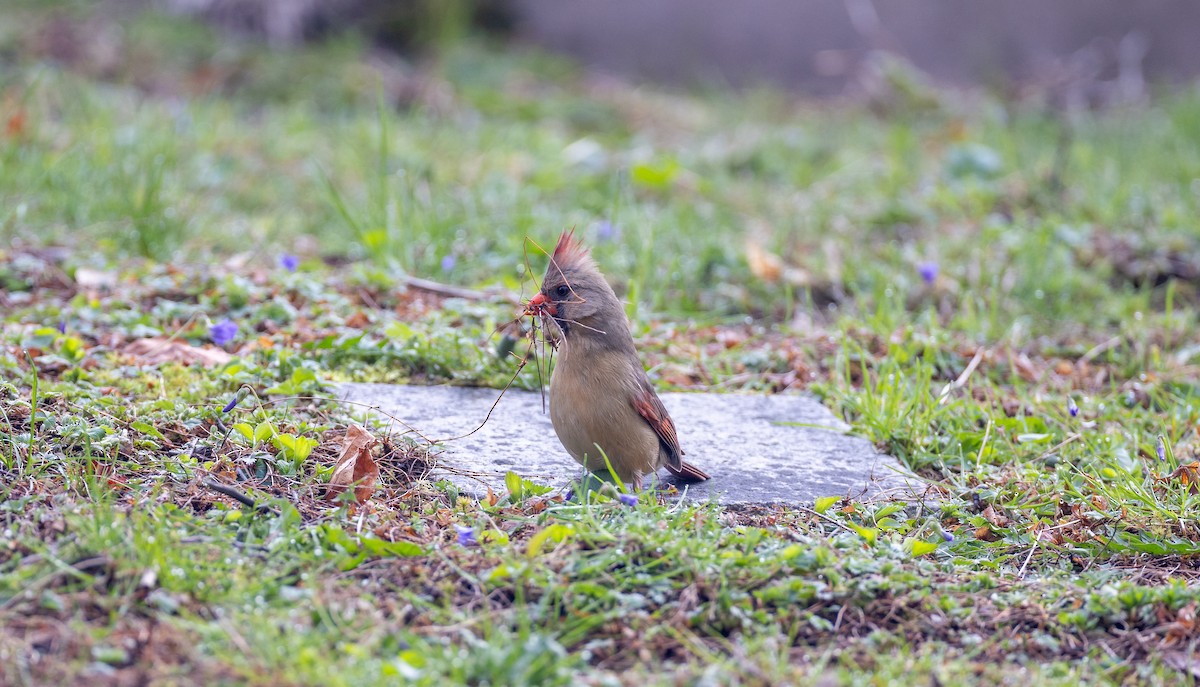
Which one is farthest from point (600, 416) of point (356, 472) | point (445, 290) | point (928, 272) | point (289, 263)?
point (928, 272)

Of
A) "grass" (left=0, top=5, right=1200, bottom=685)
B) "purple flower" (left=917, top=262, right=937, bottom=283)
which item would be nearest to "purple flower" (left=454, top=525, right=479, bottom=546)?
"grass" (left=0, top=5, right=1200, bottom=685)

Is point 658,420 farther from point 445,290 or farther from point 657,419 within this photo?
point 445,290

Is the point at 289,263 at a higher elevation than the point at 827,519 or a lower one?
higher

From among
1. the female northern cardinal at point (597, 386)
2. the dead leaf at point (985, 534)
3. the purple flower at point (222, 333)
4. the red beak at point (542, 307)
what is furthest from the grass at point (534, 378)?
the red beak at point (542, 307)

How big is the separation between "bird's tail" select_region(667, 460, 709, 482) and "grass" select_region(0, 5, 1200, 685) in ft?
0.83

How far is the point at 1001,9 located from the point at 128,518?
28.2ft

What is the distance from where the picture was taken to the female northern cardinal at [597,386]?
3158mm

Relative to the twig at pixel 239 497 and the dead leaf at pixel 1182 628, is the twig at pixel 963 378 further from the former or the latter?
the twig at pixel 239 497

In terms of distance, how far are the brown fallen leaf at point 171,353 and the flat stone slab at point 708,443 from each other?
474mm

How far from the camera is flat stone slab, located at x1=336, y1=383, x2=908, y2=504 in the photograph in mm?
3350

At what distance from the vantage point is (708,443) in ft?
12.2

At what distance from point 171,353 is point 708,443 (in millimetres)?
1804

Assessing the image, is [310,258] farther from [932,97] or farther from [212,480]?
[932,97]

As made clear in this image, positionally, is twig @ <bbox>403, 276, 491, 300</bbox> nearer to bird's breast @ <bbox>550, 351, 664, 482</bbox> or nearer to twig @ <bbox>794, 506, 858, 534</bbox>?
bird's breast @ <bbox>550, 351, 664, 482</bbox>
